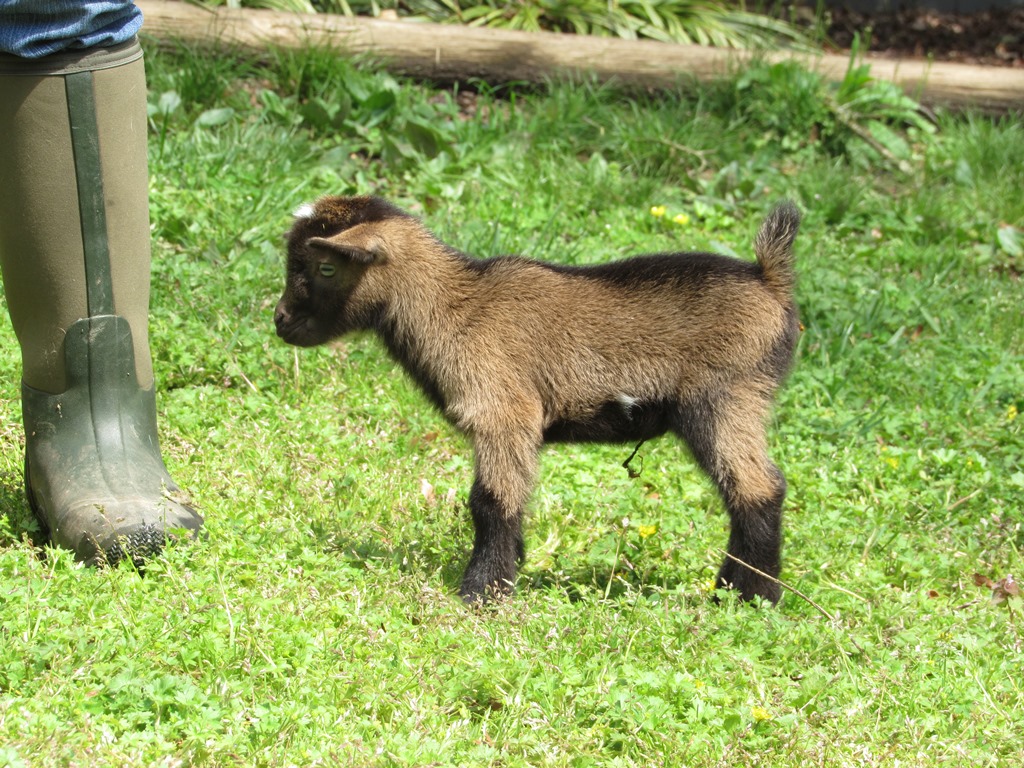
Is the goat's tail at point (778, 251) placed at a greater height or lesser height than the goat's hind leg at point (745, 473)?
Result: greater

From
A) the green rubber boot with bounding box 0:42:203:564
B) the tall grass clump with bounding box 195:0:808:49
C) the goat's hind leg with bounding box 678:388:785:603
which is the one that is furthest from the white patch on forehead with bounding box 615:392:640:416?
the tall grass clump with bounding box 195:0:808:49

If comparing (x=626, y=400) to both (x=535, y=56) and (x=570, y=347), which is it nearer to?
(x=570, y=347)

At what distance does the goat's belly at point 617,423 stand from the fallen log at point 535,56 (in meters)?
4.15

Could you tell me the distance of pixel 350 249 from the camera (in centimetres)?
376

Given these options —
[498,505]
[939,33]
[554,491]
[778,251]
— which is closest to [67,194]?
[498,505]

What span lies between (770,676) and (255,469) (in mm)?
1916

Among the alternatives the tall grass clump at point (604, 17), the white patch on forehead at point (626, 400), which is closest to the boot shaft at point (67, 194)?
the white patch on forehead at point (626, 400)

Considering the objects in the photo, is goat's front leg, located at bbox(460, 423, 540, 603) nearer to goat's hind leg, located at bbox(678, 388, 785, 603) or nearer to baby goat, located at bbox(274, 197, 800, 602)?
baby goat, located at bbox(274, 197, 800, 602)

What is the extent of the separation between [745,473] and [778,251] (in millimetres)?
718

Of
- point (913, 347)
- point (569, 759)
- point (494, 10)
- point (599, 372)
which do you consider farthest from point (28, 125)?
point (494, 10)

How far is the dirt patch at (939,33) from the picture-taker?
10.2 metres

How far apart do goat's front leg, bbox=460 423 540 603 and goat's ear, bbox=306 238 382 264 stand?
0.67m

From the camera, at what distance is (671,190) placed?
23.0 feet

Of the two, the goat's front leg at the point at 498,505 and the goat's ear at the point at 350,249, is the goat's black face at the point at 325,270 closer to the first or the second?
the goat's ear at the point at 350,249
